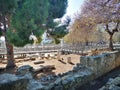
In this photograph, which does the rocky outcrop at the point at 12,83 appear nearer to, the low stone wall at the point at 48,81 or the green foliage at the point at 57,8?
the low stone wall at the point at 48,81

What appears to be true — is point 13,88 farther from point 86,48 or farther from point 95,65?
point 86,48

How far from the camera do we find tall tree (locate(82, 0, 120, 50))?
13586mm

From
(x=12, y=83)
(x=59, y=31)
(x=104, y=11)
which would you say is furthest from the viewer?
(x=104, y=11)

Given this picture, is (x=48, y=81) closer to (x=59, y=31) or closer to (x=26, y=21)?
(x=26, y=21)

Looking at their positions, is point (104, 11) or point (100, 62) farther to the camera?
point (104, 11)

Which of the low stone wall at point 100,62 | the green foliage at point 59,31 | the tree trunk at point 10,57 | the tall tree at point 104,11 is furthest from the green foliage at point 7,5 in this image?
the tall tree at point 104,11

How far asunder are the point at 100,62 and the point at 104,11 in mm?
6246

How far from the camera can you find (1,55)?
55.3 ft

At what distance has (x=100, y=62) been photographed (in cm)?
898

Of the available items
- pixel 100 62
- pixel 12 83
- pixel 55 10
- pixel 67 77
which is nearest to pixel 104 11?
pixel 55 10

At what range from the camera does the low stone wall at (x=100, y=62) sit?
863cm

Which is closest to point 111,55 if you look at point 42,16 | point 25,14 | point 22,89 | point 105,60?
point 105,60

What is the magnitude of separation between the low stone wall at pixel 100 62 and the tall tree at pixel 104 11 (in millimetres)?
4538

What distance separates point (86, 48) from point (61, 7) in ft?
31.6
